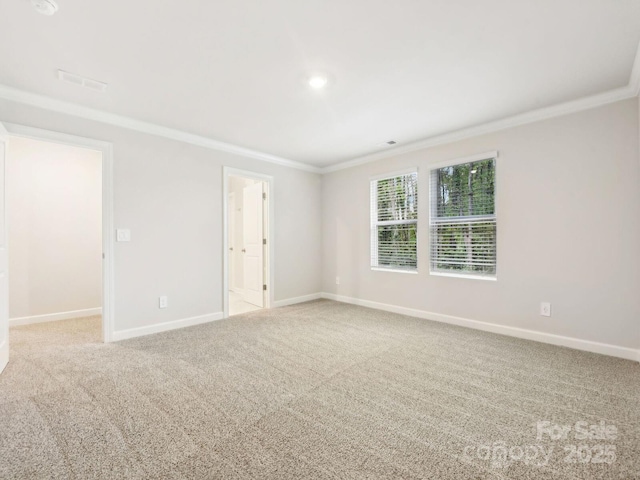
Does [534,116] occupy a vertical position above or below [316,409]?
above

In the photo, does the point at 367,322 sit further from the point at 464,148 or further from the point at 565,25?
the point at 565,25

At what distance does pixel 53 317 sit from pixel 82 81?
3.34 m

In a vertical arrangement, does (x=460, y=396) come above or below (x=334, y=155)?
below

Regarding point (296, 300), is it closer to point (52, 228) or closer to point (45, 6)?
point (52, 228)

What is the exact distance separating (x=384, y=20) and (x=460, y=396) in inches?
98.5

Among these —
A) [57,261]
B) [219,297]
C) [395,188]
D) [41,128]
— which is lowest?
[219,297]

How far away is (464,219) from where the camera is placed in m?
3.81

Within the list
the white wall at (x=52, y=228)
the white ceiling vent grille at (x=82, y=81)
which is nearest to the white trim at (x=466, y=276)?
the white ceiling vent grille at (x=82, y=81)

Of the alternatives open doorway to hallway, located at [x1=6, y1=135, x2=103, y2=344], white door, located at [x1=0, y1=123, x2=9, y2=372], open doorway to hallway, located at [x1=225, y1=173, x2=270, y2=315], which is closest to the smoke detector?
white door, located at [x1=0, y1=123, x2=9, y2=372]

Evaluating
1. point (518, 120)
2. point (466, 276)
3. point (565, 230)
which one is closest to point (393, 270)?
point (466, 276)

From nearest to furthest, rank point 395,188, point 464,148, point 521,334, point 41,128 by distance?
point 41,128 < point 521,334 < point 464,148 < point 395,188

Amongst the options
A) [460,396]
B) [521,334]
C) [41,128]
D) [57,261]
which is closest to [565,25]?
[460,396]

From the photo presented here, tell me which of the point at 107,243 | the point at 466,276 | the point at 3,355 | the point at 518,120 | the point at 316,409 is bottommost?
the point at 316,409

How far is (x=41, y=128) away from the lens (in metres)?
2.89
